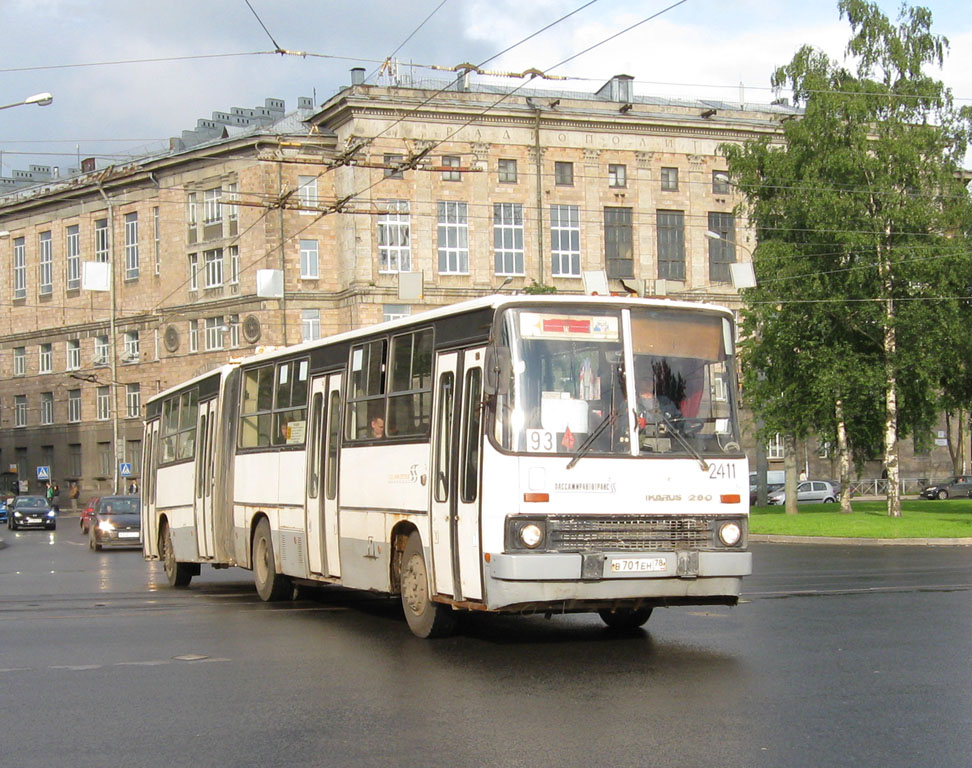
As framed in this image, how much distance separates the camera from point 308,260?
68188mm

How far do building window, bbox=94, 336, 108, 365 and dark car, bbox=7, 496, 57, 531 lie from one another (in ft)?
69.1

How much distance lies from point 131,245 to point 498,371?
68573 mm

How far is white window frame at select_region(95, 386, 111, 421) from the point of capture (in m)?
78.4

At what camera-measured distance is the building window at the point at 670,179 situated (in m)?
70.0

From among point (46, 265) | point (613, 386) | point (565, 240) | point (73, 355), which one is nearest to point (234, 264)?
point (73, 355)

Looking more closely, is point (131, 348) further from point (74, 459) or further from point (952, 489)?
point (952, 489)

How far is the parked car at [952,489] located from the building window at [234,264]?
117 feet

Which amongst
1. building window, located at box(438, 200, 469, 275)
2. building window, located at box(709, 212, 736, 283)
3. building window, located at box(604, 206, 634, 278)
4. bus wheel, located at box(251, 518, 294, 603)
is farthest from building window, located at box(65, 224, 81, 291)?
bus wheel, located at box(251, 518, 294, 603)

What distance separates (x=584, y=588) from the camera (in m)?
11.0

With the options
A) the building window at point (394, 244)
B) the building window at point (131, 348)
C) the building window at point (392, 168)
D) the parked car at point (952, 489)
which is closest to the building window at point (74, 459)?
the building window at point (131, 348)

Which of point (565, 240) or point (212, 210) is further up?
point (212, 210)

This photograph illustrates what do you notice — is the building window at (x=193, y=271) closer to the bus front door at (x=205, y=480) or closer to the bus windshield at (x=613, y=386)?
the bus front door at (x=205, y=480)

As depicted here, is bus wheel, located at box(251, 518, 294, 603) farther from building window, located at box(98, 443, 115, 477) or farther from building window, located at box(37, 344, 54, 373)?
building window, located at box(37, 344, 54, 373)

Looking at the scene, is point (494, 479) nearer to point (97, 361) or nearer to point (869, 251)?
point (869, 251)
